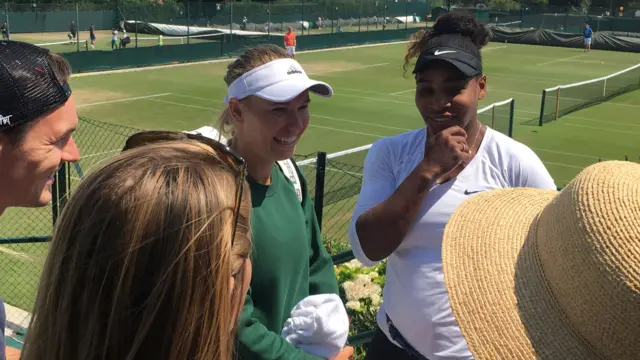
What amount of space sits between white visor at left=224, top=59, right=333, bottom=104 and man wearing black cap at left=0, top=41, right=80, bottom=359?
2.90 feet

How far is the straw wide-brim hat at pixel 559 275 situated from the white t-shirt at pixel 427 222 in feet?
3.07

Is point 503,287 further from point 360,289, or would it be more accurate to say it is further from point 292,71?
point 360,289

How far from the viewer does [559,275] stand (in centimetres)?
155

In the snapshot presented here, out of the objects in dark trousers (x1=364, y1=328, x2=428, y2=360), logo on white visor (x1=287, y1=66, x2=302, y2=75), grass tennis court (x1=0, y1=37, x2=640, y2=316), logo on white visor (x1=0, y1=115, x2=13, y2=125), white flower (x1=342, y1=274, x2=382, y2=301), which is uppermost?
logo on white visor (x1=287, y1=66, x2=302, y2=75)

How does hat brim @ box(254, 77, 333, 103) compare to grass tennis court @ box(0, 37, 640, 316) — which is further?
grass tennis court @ box(0, 37, 640, 316)

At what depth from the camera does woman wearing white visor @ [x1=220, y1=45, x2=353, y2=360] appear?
261cm

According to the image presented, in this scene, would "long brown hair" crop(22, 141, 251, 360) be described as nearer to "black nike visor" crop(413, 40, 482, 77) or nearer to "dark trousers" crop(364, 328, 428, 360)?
"dark trousers" crop(364, 328, 428, 360)

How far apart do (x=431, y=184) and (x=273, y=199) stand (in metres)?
0.64

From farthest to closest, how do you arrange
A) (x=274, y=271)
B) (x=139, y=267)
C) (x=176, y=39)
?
(x=176, y=39) < (x=274, y=271) < (x=139, y=267)

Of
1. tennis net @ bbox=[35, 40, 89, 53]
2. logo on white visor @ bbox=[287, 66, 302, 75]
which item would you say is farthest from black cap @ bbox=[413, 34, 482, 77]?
tennis net @ bbox=[35, 40, 89, 53]

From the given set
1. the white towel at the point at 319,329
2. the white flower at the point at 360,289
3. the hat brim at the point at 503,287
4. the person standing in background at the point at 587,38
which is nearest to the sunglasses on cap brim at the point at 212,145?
the hat brim at the point at 503,287

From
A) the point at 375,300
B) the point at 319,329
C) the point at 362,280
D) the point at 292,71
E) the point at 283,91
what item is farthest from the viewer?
the point at 362,280

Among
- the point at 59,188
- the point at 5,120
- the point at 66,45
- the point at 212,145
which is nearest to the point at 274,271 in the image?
the point at 212,145

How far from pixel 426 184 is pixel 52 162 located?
4.66ft
